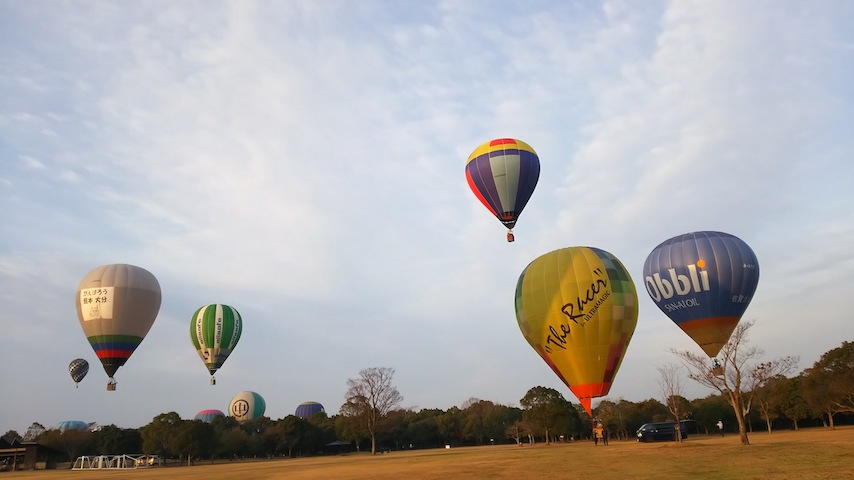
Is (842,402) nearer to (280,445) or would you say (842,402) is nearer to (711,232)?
(711,232)

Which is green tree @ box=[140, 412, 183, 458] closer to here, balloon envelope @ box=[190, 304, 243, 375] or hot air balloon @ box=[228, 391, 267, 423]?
balloon envelope @ box=[190, 304, 243, 375]

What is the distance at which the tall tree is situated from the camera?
63.0 m

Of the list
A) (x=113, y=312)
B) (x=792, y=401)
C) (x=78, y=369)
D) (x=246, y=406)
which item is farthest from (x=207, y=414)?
(x=792, y=401)

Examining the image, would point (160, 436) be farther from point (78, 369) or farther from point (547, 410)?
point (547, 410)

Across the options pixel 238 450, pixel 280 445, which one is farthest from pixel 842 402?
pixel 238 450

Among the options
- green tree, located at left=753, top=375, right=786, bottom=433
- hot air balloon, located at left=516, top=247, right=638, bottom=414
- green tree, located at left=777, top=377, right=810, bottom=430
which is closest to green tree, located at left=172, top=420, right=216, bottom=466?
hot air balloon, located at left=516, top=247, right=638, bottom=414

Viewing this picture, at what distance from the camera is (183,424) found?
7450cm

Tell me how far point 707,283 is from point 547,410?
1635 inches

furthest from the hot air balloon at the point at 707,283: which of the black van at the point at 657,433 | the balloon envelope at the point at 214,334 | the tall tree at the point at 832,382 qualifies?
the balloon envelope at the point at 214,334

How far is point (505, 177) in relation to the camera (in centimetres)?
3688

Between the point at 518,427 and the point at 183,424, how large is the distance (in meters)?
47.0

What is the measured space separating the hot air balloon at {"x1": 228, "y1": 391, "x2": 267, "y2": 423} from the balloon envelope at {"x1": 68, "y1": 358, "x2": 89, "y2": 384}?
152 feet

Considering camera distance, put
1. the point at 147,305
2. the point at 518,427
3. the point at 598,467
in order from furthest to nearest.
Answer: the point at 518,427 → the point at 147,305 → the point at 598,467

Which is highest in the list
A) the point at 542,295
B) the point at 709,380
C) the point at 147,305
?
the point at 147,305
